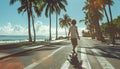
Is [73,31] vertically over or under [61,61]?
over

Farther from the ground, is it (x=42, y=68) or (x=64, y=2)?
(x=64, y=2)

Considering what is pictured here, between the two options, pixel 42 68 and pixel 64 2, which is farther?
pixel 64 2

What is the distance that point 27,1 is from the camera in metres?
50.8

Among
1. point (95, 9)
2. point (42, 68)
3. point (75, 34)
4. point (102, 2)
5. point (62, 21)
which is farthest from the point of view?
point (62, 21)

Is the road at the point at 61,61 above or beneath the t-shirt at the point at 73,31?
beneath

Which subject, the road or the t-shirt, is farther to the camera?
the t-shirt

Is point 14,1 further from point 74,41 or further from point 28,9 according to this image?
point 74,41

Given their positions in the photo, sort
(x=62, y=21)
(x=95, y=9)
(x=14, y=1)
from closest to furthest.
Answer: (x=14, y=1) < (x=95, y=9) < (x=62, y=21)

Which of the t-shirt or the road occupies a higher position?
the t-shirt

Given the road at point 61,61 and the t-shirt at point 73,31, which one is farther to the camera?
the t-shirt at point 73,31

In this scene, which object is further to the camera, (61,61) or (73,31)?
(73,31)

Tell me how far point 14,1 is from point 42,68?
3888 cm

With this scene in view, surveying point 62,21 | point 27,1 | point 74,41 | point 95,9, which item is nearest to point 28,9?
point 27,1

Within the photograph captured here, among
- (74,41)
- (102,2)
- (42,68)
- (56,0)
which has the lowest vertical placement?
(42,68)
